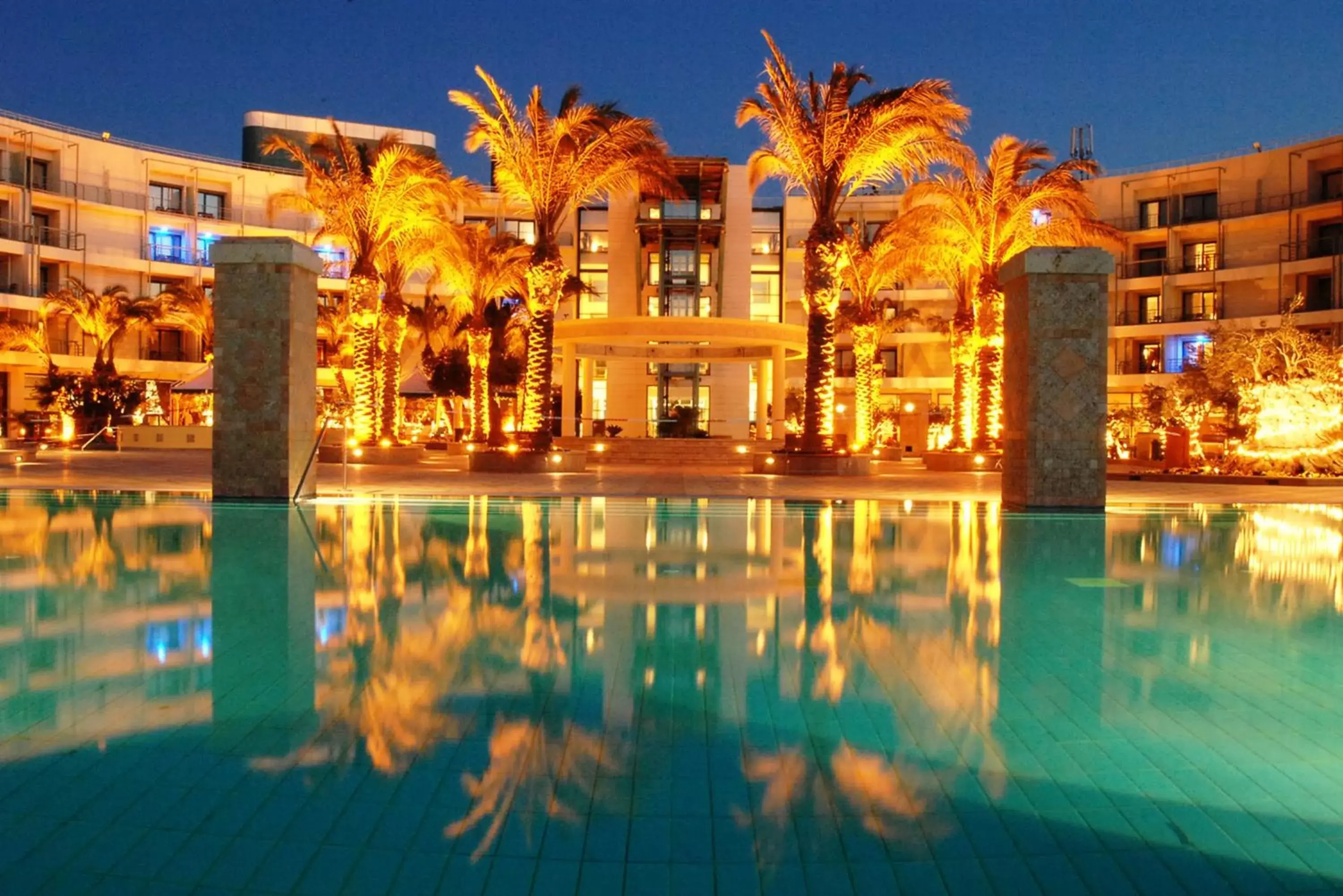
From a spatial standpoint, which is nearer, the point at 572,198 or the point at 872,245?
the point at 572,198

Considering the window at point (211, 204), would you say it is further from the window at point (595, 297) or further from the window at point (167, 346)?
the window at point (595, 297)

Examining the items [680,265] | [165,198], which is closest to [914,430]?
[680,265]

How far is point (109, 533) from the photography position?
1053cm

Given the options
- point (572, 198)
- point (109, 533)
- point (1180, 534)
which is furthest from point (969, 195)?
point (109, 533)

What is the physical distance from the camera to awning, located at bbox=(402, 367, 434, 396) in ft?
146

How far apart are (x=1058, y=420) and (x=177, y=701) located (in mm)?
12220

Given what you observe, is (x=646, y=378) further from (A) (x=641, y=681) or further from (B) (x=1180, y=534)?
(A) (x=641, y=681)

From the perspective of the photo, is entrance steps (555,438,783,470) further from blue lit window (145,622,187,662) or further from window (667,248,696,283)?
blue lit window (145,622,187,662)

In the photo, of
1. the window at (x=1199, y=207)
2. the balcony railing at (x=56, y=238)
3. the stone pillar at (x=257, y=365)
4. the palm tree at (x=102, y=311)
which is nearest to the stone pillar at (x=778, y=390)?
the stone pillar at (x=257, y=365)

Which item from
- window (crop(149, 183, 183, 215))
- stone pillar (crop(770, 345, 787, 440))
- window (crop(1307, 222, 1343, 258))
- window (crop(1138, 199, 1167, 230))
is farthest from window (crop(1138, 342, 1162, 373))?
window (crop(149, 183, 183, 215))

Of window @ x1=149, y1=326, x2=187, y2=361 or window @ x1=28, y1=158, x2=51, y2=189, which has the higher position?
window @ x1=28, y1=158, x2=51, y2=189

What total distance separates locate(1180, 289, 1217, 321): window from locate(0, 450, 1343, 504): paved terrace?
31.3 metres

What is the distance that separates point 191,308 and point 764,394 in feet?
80.4

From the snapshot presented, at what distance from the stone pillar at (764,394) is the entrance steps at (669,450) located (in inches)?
92.2
